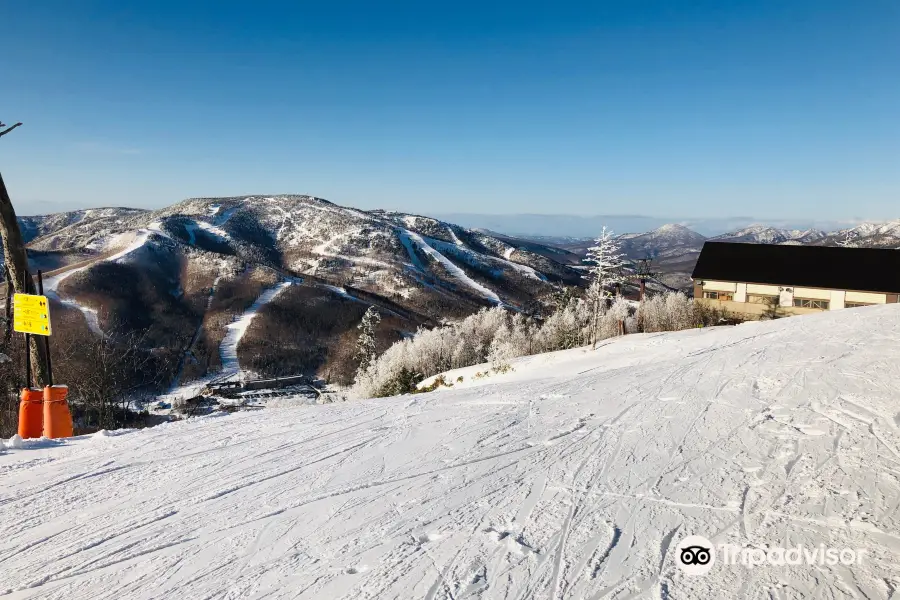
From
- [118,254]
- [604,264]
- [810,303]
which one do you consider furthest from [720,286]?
[118,254]

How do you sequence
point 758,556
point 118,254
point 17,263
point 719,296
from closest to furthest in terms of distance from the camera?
point 758,556, point 17,263, point 719,296, point 118,254

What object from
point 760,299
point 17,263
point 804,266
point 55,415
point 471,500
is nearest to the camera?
point 471,500

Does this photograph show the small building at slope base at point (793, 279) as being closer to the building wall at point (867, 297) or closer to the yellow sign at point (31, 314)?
the building wall at point (867, 297)

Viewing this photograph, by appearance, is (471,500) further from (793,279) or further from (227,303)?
(227,303)

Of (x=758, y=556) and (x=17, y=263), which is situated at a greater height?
(x=17, y=263)

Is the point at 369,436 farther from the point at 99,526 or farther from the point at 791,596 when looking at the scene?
the point at 791,596

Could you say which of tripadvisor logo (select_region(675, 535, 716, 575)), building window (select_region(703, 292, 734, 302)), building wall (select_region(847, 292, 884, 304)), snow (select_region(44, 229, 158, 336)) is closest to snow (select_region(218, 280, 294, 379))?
snow (select_region(44, 229, 158, 336))
